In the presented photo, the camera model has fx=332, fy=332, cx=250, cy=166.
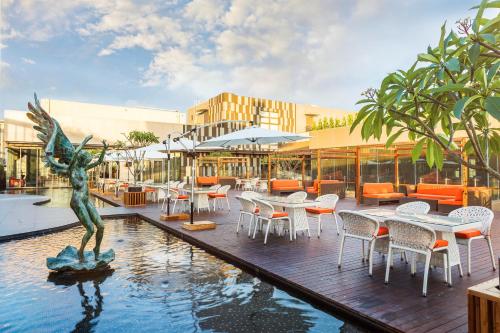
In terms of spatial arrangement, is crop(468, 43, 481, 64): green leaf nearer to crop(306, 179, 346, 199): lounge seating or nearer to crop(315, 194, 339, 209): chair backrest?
crop(315, 194, 339, 209): chair backrest

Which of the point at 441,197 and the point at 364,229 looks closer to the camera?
the point at 364,229

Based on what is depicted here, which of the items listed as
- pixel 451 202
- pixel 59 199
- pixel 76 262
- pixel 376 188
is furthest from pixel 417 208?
pixel 59 199

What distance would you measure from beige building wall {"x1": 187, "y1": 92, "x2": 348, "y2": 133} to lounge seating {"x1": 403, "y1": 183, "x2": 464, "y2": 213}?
25.1 meters

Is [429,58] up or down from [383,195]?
up

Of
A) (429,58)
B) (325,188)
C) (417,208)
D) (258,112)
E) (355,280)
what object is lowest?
(355,280)

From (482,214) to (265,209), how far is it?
11.4 ft

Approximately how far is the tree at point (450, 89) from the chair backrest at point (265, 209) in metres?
4.33

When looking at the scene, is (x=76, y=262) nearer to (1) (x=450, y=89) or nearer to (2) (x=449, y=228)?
(2) (x=449, y=228)

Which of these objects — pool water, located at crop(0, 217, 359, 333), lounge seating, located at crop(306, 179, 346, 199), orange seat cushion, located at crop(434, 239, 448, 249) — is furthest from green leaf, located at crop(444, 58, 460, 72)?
lounge seating, located at crop(306, 179, 346, 199)

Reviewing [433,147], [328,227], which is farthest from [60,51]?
[433,147]

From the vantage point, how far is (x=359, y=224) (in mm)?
4523

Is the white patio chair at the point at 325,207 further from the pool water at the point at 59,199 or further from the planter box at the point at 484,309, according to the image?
the pool water at the point at 59,199

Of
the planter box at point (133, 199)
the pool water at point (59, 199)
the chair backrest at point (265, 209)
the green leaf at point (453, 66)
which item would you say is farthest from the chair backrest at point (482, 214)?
the pool water at point (59, 199)

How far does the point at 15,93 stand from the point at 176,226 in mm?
25520
